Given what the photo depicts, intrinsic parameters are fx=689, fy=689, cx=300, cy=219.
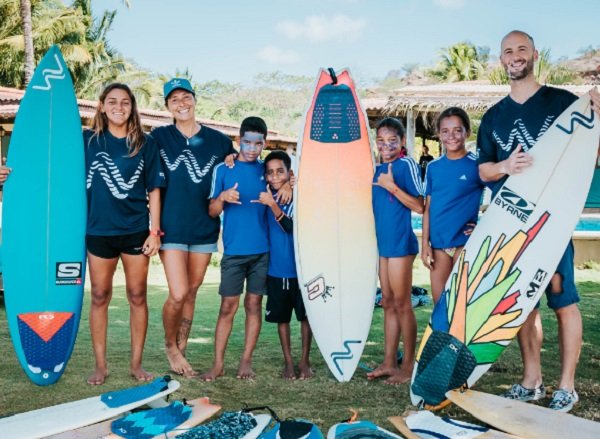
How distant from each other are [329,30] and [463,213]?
124 meters

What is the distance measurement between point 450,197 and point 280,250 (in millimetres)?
1052

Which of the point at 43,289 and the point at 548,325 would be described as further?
the point at 548,325

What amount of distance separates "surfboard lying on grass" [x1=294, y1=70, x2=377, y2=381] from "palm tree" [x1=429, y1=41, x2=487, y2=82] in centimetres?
3758

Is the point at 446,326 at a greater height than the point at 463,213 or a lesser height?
lesser

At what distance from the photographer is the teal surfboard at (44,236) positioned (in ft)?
13.3

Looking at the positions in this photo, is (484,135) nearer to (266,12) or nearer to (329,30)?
(266,12)

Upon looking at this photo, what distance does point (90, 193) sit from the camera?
12.5 feet

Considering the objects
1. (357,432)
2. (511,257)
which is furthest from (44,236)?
(511,257)

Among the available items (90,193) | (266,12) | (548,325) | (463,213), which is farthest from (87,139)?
(266,12)

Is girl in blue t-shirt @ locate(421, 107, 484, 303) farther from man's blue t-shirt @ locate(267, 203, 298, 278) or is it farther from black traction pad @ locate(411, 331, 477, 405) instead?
man's blue t-shirt @ locate(267, 203, 298, 278)

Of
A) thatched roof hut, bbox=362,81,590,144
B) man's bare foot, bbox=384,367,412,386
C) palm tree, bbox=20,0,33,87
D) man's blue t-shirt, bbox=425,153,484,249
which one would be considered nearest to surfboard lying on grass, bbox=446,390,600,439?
man's bare foot, bbox=384,367,412,386

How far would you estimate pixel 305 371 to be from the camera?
4113 mm

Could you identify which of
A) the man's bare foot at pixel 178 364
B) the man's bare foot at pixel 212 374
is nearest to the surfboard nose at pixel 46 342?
the man's bare foot at pixel 178 364

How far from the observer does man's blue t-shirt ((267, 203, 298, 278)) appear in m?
4.10
